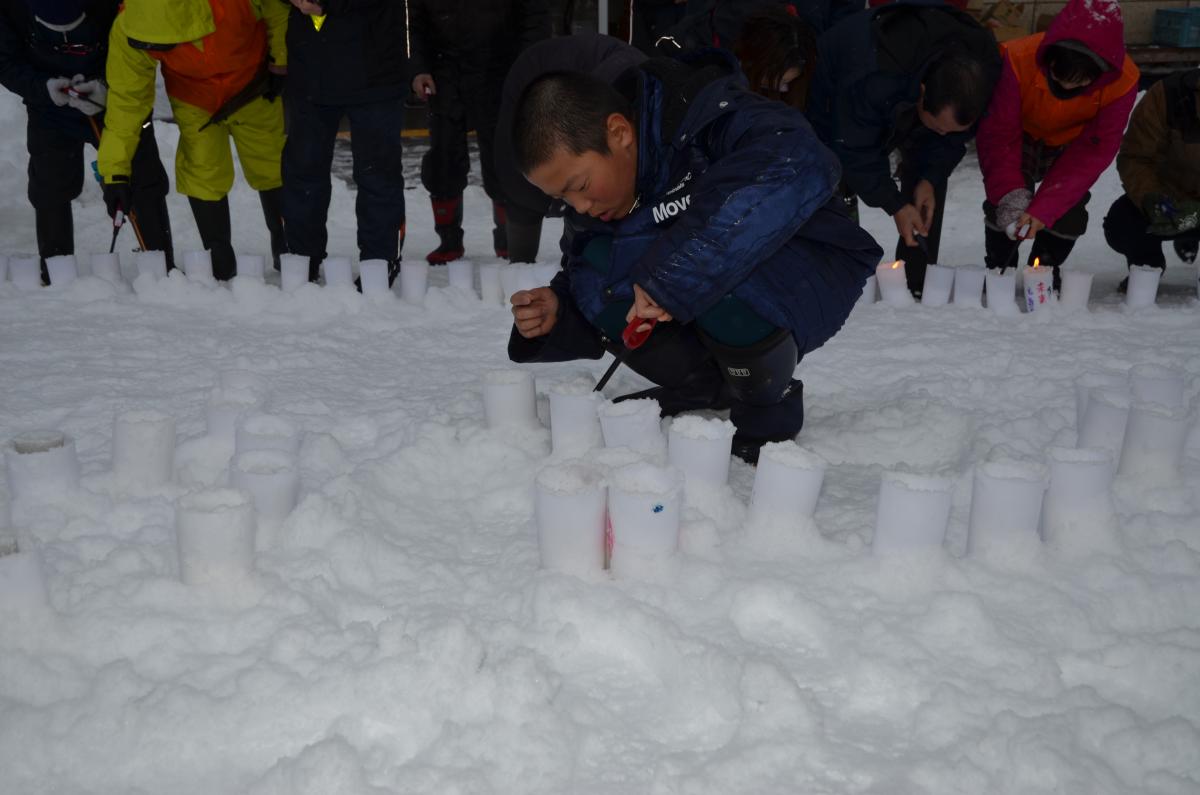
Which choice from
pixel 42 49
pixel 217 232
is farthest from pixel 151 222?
pixel 42 49

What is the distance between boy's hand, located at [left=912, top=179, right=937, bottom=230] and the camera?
3.90m

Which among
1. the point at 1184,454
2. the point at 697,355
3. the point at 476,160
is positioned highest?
the point at 476,160

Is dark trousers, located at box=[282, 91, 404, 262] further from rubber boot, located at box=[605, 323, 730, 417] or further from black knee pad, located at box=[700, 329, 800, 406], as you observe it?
black knee pad, located at box=[700, 329, 800, 406]

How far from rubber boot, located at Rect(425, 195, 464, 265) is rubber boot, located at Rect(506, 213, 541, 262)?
0.36 m

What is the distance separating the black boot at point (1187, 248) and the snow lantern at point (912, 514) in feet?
9.79

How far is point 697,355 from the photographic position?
2.69m

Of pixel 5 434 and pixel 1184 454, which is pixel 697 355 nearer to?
pixel 1184 454

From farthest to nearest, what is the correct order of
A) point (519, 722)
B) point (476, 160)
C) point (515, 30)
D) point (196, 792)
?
point (476, 160)
point (515, 30)
point (519, 722)
point (196, 792)

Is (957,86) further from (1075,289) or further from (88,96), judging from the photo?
(88,96)

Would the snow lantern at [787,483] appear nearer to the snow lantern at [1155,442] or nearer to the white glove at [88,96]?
the snow lantern at [1155,442]

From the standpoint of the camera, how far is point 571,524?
1931mm

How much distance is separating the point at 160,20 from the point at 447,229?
4.56 feet

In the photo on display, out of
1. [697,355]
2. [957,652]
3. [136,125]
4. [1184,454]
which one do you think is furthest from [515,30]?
[957,652]

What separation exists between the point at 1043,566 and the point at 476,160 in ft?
17.9
